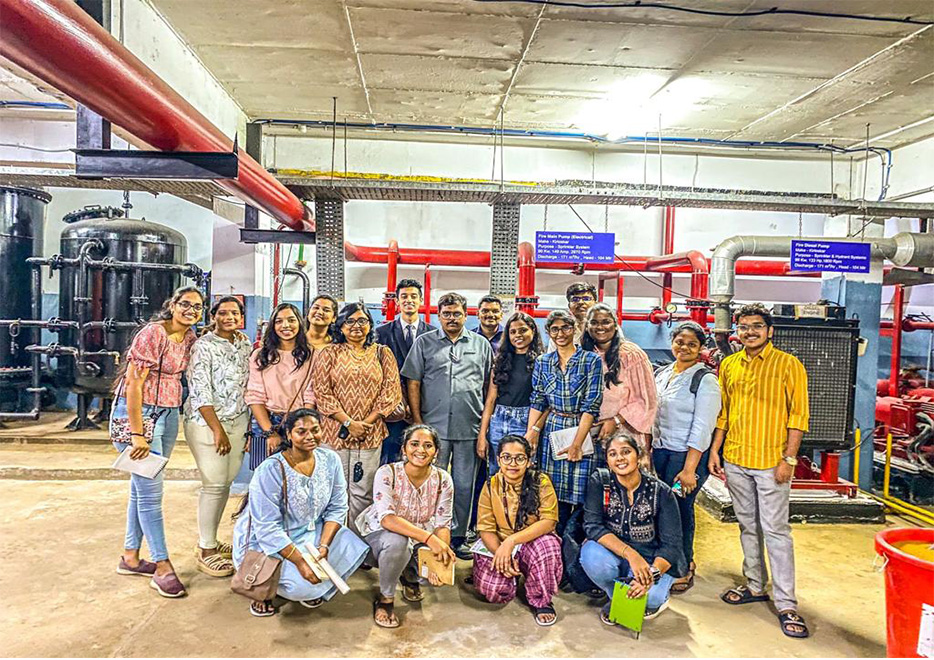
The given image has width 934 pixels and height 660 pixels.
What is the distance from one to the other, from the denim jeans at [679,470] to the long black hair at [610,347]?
19.0 inches

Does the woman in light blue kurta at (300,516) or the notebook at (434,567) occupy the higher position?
the woman in light blue kurta at (300,516)

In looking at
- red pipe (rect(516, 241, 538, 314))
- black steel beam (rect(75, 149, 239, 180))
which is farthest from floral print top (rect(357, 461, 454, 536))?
red pipe (rect(516, 241, 538, 314))

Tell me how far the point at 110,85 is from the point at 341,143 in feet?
15.5

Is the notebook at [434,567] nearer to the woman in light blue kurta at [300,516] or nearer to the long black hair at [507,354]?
the woman in light blue kurta at [300,516]

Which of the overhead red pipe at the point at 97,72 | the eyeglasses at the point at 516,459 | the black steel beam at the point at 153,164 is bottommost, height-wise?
the eyeglasses at the point at 516,459

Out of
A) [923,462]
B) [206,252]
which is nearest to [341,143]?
[206,252]

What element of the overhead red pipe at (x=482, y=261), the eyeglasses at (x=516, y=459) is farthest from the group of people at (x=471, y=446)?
the overhead red pipe at (x=482, y=261)

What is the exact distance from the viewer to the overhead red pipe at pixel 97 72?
159cm

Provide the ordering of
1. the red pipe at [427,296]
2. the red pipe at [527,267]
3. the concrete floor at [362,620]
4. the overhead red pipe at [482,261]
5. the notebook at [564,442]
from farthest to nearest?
the overhead red pipe at [482,261], the red pipe at [427,296], the red pipe at [527,267], the notebook at [564,442], the concrete floor at [362,620]

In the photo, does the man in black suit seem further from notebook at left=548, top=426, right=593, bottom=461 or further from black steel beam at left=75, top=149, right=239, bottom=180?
black steel beam at left=75, top=149, right=239, bottom=180

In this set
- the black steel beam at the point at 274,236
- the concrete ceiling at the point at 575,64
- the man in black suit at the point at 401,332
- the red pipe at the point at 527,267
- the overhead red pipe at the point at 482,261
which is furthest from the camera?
the overhead red pipe at the point at 482,261

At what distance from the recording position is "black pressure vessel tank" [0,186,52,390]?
6.35 m

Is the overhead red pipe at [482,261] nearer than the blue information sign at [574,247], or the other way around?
the blue information sign at [574,247]

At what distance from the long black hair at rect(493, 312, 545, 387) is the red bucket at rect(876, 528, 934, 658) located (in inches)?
66.4
